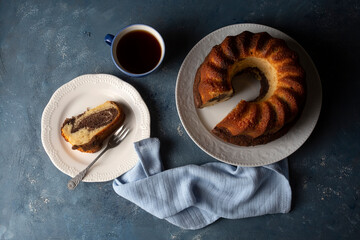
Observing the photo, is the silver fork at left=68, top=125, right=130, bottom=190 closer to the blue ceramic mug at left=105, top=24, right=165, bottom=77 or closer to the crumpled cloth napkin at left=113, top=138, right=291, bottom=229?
the crumpled cloth napkin at left=113, top=138, right=291, bottom=229

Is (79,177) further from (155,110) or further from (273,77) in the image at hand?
(273,77)

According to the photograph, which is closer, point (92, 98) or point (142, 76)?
point (142, 76)

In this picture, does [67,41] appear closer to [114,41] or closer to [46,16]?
[46,16]

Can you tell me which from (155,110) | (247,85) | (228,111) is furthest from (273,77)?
(155,110)

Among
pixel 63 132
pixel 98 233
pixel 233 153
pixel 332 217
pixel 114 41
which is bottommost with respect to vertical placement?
pixel 98 233

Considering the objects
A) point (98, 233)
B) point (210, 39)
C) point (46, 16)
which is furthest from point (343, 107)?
point (46, 16)

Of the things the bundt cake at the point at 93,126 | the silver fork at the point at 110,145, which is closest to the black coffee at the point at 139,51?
the bundt cake at the point at 93,126

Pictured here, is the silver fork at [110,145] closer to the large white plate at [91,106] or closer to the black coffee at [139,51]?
the large white plate at [91,106]

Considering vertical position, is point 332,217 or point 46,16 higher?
point 46,16
